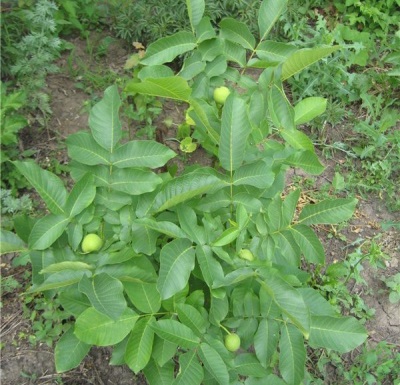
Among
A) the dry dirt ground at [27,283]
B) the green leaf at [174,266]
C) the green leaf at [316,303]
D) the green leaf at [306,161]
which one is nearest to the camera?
the green leaf at [174,266]

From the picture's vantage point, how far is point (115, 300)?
148cm

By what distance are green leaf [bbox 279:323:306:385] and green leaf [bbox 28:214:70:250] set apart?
84 cm

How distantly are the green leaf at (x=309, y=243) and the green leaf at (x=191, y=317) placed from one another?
0.46 m

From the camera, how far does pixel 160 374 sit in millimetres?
1772

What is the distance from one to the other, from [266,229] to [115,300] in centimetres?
63

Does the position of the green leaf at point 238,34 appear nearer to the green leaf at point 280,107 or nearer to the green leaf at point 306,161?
the green leaf at point 280,107

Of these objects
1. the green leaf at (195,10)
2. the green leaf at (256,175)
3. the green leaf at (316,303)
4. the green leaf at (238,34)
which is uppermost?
the green leaf at (195,10)

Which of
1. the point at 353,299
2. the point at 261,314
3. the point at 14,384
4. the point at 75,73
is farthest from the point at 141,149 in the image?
the point at 75,73

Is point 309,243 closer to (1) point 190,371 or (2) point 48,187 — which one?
(1) point 190,371

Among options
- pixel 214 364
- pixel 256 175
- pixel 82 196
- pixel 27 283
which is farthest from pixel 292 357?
pixel 27 283

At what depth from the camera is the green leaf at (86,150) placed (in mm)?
1741

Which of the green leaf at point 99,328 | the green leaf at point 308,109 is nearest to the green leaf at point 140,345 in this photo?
the green leaf at point 99,328

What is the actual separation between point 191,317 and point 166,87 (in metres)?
0.75

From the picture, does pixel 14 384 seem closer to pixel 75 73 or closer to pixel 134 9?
pixel 75 73
